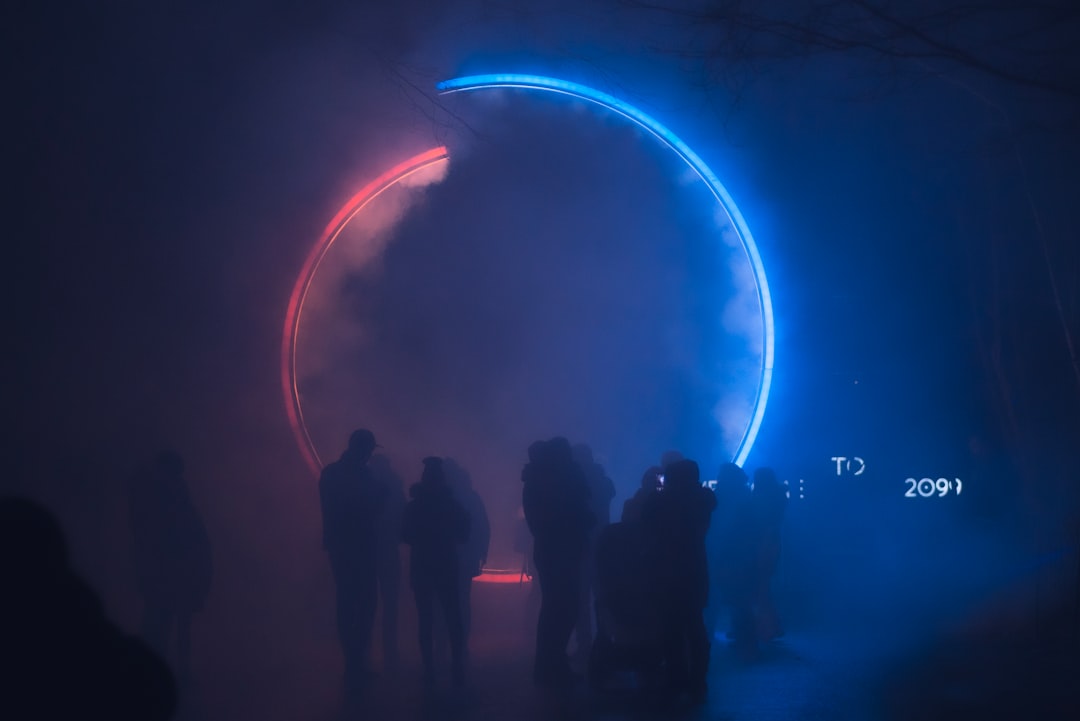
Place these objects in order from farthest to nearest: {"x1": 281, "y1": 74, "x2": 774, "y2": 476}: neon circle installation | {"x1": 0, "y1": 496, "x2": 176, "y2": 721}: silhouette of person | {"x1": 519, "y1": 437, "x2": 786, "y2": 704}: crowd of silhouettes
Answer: {"x1": 281, "y1": 74, "x2": 774, "y2": 476}: neon circle installation, {"x1": 519, "y1": 437, "x2": 786, "y2": 704}: crowd of silhouettes, {"x1": 0, "y1": 496, "x2": 176, "y2": 721}: silhouette of person

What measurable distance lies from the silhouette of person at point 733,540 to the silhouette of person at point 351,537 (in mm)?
3880

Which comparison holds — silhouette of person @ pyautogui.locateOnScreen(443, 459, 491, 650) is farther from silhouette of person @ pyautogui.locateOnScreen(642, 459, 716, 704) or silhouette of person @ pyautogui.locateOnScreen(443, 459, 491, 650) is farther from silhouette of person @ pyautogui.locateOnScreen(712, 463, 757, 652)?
silhouette of person @ pyautogui.locateOnScreen(712, 463, 757, 652)

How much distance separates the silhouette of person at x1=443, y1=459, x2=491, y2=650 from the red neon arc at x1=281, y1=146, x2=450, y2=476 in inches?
59.6

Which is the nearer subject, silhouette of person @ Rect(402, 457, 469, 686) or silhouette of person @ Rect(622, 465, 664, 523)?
silhouette of person @ Rect(402, 457, 469, 686)

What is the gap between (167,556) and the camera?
7.00m

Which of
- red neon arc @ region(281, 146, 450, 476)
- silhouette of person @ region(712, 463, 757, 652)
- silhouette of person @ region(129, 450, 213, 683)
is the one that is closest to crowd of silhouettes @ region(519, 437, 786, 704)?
silhouette of person @ region(712, 463, 757, 652)

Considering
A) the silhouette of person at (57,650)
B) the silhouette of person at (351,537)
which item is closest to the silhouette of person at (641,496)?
the silhouette of person at (351,537)

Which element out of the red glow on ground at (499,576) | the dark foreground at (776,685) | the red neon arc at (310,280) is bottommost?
the dark foreground at (776,685)

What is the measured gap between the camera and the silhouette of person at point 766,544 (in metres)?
9.51

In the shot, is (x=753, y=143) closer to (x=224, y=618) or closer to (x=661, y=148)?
(x=661, y=148)

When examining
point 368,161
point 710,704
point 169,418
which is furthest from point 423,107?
point 710,704

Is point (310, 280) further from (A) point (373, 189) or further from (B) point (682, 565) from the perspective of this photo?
(B) point (682, 565)

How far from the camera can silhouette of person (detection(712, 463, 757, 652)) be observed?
9125mm

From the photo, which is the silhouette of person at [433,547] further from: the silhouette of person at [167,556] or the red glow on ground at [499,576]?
the red glow on ground at [499,576]
